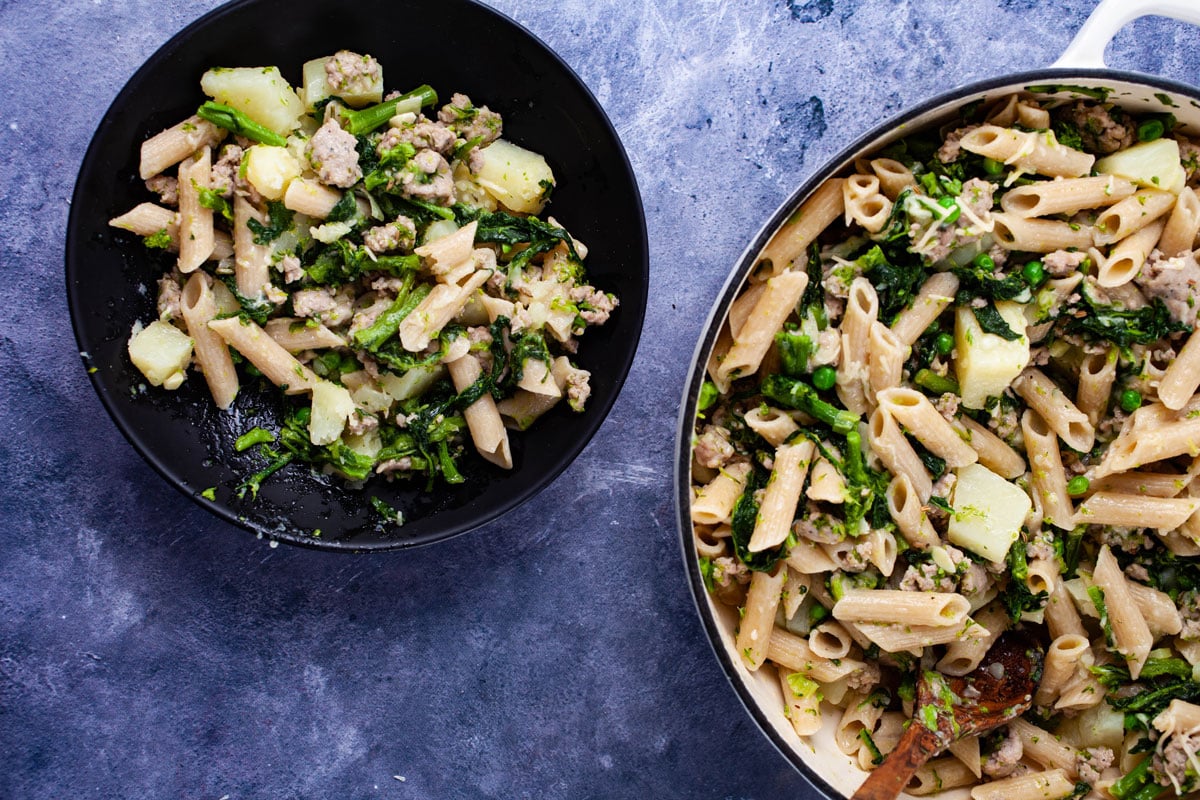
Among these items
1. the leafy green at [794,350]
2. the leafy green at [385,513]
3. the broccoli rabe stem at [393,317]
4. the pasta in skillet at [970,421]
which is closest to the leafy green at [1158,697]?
the pasta in skillet at [970,421]

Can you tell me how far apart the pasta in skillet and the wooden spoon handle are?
101 mm

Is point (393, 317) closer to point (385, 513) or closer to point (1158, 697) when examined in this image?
point (385, 513)

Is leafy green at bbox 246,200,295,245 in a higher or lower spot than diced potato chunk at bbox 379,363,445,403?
higher

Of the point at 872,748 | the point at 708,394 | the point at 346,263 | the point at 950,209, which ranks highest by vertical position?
the point at 950,209

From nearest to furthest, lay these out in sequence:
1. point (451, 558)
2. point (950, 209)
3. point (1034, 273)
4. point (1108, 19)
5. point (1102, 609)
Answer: point (1108, 19)
point (950, 209)
point (1034, 273)
point (1102, 609)
point (451, 558)

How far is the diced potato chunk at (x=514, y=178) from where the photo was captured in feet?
7.51

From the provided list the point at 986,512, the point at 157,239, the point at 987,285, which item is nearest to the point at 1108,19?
the point at 987,285

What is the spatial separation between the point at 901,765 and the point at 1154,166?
1504 millimetres

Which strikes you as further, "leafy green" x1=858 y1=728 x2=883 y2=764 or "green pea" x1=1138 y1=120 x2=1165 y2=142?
"leafy green" x1=858 y1=728 x2=883 y2=764

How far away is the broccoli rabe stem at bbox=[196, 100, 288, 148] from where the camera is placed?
211 cm

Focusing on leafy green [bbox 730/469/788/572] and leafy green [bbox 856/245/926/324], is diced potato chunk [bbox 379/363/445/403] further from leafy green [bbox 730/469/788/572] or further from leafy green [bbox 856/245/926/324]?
leafy green [bbox 856/245/926/324]

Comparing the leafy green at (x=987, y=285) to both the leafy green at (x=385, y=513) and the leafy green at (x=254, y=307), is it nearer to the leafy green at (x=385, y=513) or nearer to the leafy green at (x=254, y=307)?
the leafy green at (x=385, y=513)

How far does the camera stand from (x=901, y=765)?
2203mm

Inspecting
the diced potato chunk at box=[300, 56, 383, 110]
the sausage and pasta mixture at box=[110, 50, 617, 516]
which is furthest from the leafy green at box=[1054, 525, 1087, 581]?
the diced potato chunk at box=[300, 56, 383, 110]
